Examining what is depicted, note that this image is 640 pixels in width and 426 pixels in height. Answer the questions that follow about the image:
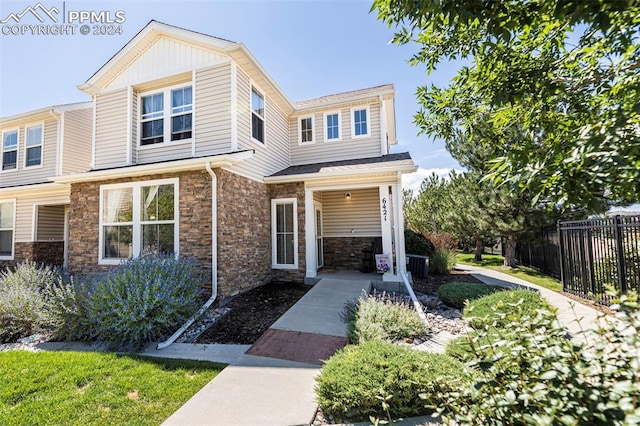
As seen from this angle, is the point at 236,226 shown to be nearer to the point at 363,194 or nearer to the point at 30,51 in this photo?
the point at 363,194

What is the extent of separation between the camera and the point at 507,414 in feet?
4.99

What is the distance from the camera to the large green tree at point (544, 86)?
1.85 metres

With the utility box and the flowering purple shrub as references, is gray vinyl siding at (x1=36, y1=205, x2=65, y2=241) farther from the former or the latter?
the utility box

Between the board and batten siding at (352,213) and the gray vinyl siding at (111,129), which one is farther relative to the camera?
the board and batten siding at (352,213)

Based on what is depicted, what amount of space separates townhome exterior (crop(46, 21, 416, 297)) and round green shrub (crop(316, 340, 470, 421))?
15.1ft

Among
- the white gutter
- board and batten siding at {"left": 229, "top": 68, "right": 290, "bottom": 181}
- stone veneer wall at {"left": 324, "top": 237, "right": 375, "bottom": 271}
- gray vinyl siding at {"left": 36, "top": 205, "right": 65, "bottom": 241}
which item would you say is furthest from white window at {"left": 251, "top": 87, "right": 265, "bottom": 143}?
gray vinyl siding at {"left": 36, "top": 205, "right": 65, "bottom": 241}

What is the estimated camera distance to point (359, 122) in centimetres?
1129

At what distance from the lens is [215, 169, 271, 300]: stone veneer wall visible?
7.28 metres

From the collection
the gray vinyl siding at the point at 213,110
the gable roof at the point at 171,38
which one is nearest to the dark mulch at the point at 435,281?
the gray vinyl siding at the point at 213,110

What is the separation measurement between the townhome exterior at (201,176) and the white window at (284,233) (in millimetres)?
34

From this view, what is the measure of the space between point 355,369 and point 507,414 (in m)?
2.10

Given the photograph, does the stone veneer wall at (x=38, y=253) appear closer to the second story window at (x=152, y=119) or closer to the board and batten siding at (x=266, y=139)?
the second story window at (x=152, y=119)

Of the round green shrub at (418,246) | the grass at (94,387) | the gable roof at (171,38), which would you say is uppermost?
the gable roof at (171,38)

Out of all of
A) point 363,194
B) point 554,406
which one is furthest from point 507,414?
point 363,194
